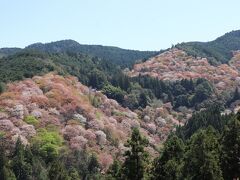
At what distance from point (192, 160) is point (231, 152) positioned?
4973 mm

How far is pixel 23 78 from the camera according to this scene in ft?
407

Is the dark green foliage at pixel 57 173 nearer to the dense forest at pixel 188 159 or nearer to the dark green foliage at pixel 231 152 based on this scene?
the dense forest at pixel 188 159

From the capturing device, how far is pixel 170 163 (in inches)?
1906

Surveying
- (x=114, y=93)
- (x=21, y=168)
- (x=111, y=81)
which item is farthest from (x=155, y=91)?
(x=21, y=168)

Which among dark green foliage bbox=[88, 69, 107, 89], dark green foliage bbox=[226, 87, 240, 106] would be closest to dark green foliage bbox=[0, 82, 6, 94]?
dark green foliage bbox=[88, 69, 107, 89]

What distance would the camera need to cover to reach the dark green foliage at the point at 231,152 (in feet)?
153

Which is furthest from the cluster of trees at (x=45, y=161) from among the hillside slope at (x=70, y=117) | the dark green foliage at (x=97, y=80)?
the dark green foliage at (x=97, y=80)

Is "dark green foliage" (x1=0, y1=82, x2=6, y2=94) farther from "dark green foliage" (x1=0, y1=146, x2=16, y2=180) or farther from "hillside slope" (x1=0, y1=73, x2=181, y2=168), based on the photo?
"dark green foliage" (x1=0, y1=146, x2=16, y2=180)

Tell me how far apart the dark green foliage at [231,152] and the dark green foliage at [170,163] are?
452 cm

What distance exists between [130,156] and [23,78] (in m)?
84.3

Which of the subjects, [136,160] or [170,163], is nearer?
[136,160]

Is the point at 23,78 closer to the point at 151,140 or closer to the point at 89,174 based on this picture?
the point at 151,140

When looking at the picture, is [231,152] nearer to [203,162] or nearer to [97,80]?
[203,162]

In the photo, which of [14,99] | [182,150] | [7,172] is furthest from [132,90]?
[182,150]
